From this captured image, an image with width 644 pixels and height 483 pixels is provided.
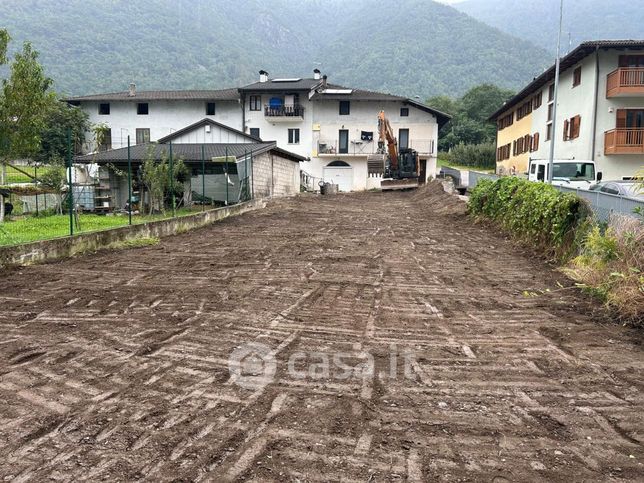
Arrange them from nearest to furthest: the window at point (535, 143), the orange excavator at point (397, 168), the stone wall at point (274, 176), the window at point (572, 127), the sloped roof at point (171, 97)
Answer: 1. the stone wall at point (274, 176)
2. the window at point (572, 127)
3. the window at point (535, 143)
4. the orange excavator at point (397, 168)
5. the sloped roof at point (171, 97)

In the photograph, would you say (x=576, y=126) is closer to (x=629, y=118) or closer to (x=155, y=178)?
(x=629, y=118)

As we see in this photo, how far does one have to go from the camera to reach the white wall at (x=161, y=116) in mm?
46344

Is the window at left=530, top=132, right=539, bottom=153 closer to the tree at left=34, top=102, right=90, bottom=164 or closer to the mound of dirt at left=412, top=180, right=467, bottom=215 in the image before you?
the mound of dirt at left=412, top=180, right=467, bottom=215

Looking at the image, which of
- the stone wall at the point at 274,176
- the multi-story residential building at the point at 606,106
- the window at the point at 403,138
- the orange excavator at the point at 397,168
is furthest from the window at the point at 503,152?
the stone wall at the point at 274,176

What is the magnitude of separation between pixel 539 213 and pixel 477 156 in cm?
5587

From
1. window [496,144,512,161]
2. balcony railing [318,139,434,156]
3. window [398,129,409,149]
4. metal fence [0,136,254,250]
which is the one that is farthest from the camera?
window [496,144,512,161]

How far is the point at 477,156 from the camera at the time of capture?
214 ft

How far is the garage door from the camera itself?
46.8 metres

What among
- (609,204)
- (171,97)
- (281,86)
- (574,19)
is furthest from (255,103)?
(574,19)

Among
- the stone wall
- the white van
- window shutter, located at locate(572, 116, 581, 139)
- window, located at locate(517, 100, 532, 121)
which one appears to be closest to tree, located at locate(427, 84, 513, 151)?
window, located at locate(517, 100, 532, 121)

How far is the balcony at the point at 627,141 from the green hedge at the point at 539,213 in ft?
43.9

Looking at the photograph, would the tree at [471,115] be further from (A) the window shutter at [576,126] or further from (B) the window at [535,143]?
(A) the window shutter at [576,126]

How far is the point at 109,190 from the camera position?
24953 millimetres

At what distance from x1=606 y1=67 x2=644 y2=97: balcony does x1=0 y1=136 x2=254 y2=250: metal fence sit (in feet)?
59.0
